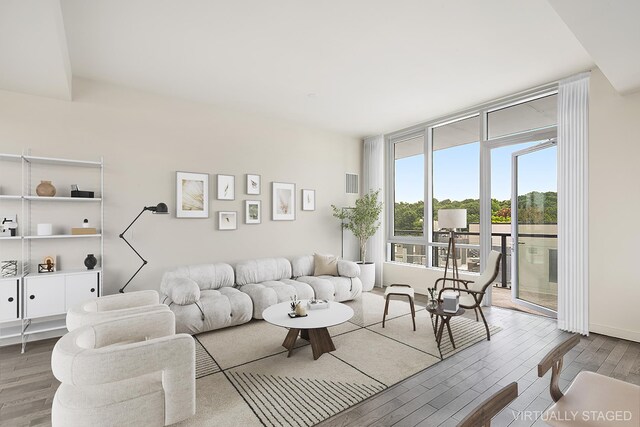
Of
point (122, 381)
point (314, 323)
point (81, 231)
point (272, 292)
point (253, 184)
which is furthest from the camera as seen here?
point (253, 184)

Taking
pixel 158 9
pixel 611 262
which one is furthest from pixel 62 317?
pixel 611 262

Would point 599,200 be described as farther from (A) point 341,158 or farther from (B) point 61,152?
(B) point 61,152

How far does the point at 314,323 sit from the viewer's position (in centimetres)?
318

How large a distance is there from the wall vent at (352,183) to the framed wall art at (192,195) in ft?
9.80

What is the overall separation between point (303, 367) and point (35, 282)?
10.0ft

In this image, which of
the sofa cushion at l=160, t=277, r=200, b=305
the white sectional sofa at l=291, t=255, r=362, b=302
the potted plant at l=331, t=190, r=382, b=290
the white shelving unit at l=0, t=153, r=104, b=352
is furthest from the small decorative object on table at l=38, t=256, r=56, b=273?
the potted plant at l=331, t=190, r=382, b=290

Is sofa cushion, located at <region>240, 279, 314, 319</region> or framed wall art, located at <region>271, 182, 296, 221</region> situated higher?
framed wall art, located at <region>271, 182, 296, 221</region>

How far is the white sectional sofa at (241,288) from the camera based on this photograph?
3.87m

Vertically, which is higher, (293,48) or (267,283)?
(293,48)

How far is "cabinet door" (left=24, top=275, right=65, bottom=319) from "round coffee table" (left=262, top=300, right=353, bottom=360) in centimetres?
235

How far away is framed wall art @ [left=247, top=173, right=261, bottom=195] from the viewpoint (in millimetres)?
5379

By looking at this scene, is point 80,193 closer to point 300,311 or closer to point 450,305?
point 300,311

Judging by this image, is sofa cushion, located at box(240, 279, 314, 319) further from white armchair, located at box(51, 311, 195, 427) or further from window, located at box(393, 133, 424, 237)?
window, located at box(393, 133, 424, 237)

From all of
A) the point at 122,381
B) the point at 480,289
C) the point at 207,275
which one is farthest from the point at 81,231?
the point at 480,289
